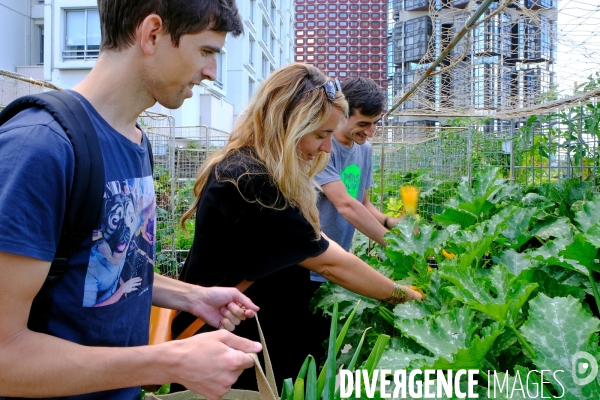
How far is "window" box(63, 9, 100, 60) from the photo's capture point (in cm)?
1817

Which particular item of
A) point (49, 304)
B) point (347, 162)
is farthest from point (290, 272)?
point (347, 162)

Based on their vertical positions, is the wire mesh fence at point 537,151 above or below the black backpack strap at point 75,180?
above

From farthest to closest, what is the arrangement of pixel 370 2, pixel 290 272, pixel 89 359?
pixel 370 2, pixel 290 272, pixel 89 359

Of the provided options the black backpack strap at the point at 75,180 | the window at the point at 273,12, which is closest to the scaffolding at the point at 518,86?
the black backpack strap at the point at 75,180

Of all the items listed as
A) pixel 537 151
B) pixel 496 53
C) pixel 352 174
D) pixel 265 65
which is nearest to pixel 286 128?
pixel 352 174

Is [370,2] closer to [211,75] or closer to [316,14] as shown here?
[316,14]

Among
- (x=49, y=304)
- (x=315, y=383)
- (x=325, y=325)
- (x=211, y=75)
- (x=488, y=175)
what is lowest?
(x=325, y=325)

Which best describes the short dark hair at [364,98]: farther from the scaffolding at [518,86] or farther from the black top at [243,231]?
the black top at [243,231]

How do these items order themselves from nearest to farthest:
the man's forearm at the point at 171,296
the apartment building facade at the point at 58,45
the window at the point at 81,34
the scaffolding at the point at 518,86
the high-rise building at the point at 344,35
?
1. the man's forearm at the point at 171,296
2. the scaffolding at the point at 518,86
3. the apartment building facade at the point at 58,45
4. the window at the point at 81,34
5. the high-rise building at the point at 344,35

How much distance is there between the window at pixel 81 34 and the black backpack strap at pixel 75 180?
738 inches

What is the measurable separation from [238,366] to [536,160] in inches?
142

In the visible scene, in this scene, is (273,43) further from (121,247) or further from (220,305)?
(121,247)

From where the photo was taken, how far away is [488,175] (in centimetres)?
235

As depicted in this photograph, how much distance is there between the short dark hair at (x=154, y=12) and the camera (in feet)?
3.68
